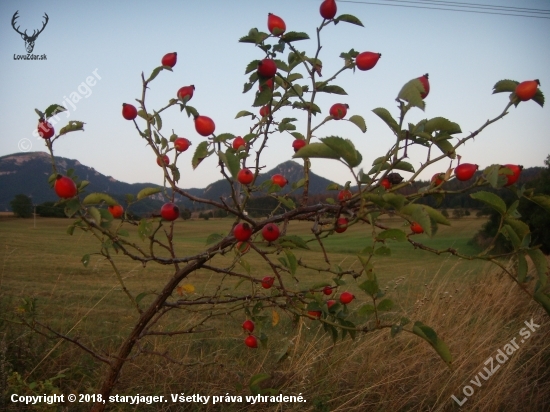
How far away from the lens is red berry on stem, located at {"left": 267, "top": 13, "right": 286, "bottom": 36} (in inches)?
43.2

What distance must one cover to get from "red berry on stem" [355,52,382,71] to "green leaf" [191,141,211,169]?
0.45 meters

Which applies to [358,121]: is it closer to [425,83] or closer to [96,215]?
[425,83]

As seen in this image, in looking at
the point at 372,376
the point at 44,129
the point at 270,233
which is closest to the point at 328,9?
the point at 270,233

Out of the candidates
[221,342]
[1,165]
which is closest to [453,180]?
[221,342]

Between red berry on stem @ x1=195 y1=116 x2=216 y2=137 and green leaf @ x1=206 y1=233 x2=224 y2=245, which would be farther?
green leaf @ x1=206 y1=233 x2=224 y2=245

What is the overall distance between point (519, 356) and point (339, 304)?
6.76ft

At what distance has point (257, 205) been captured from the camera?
154 centimetres

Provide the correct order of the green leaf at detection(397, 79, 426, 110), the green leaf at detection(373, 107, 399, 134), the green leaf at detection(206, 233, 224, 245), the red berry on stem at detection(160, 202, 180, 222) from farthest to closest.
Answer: the green leaf at detection(206, 233, 224, 245)
the red berry on stem at detection(160, 202, 180, 222)
the green leaf at detection(373, 107, 399, 134)
the green leaf at detection(397, 79, 426, 110)

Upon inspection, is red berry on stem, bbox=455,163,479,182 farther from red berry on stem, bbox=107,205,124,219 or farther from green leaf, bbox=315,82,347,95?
red berry on stem, bbox=107,205,124,219

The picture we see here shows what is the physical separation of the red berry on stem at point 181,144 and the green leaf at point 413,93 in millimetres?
669

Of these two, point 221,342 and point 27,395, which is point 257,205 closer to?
point 27,395

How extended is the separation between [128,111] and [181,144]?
174mm

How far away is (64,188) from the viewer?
3.33 ft

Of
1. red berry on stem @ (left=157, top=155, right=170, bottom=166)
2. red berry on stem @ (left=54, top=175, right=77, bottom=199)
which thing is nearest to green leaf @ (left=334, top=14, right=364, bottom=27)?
red berry on stem @ (left=157, top=155, right=170, bottom=166)
